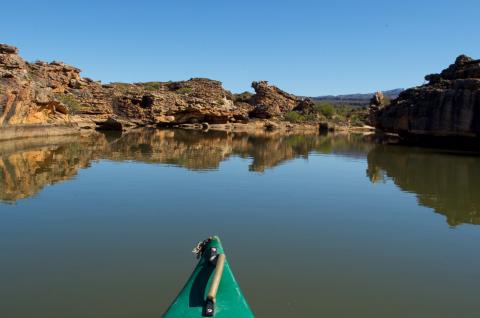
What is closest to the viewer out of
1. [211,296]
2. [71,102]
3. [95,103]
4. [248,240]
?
[211,296]

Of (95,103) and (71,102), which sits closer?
(71,102)

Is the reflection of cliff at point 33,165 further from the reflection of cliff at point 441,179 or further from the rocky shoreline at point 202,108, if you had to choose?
the reflection of cliff at point 441,179

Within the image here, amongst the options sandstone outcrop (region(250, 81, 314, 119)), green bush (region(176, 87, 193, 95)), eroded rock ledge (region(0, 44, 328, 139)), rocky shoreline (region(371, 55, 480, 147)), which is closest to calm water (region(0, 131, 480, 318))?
eroded rock ledge (region(0, 44, 328, 139))

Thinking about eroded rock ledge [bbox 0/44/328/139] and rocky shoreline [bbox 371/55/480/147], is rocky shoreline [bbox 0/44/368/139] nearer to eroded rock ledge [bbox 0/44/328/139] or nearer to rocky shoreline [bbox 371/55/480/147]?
eroded rock ledge [bbox 0/44/328/139]

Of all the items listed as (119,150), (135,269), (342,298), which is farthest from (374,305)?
(119,150)

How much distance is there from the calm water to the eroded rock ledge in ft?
38.3

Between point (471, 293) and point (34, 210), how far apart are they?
27.6 ft

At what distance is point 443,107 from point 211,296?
29952 mm

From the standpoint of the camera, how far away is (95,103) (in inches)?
1812

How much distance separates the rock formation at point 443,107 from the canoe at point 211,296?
27995mm

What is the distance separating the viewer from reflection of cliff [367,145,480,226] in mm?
11688

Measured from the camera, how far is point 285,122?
68.0m

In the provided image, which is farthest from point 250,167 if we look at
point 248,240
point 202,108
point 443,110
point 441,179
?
point 202,108

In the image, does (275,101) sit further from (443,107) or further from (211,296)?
(211,296)
